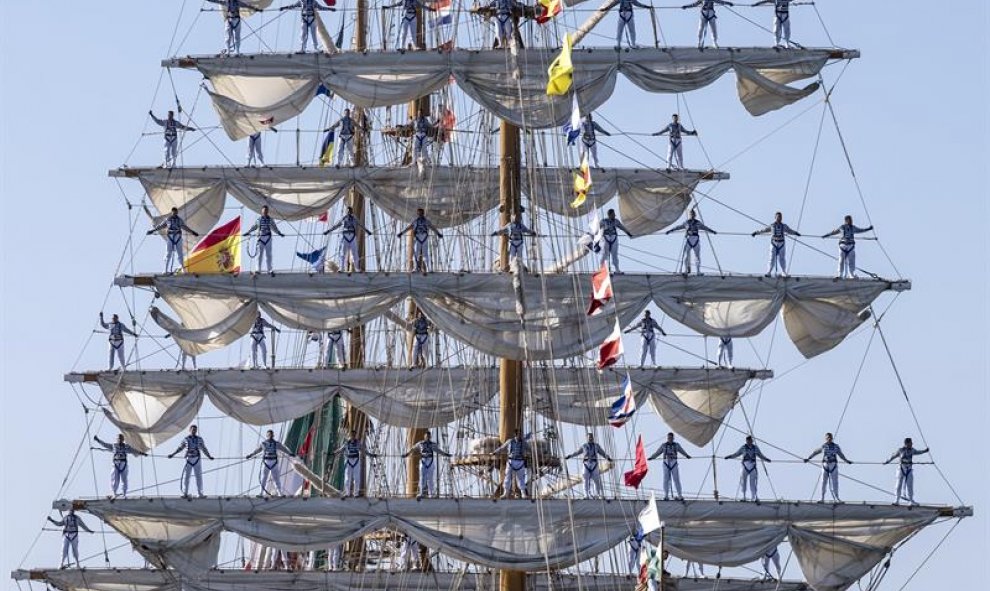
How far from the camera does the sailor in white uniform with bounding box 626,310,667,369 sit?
68.1 meters

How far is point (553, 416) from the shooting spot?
216ft

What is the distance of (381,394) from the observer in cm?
6988

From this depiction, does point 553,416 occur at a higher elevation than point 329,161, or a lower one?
lower

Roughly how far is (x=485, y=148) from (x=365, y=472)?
7.87 meters

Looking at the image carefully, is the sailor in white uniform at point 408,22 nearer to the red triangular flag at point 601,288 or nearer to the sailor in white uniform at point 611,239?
the sailor in white uniform at point 611,239

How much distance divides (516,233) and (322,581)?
9.89 m

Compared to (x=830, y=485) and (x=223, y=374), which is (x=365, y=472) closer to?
(x=223, y=374)

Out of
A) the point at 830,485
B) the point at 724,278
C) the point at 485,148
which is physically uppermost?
the point at 485,148

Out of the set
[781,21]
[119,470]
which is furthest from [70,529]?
[781,21]

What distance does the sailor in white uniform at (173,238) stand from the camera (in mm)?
68812

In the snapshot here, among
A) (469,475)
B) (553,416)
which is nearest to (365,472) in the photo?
(469,475)

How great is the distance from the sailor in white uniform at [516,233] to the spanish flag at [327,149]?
41.9ft

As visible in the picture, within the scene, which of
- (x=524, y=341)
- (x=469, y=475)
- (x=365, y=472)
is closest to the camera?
(x=524, y=341)

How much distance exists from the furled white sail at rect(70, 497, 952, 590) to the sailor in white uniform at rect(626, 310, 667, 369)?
154 inches
